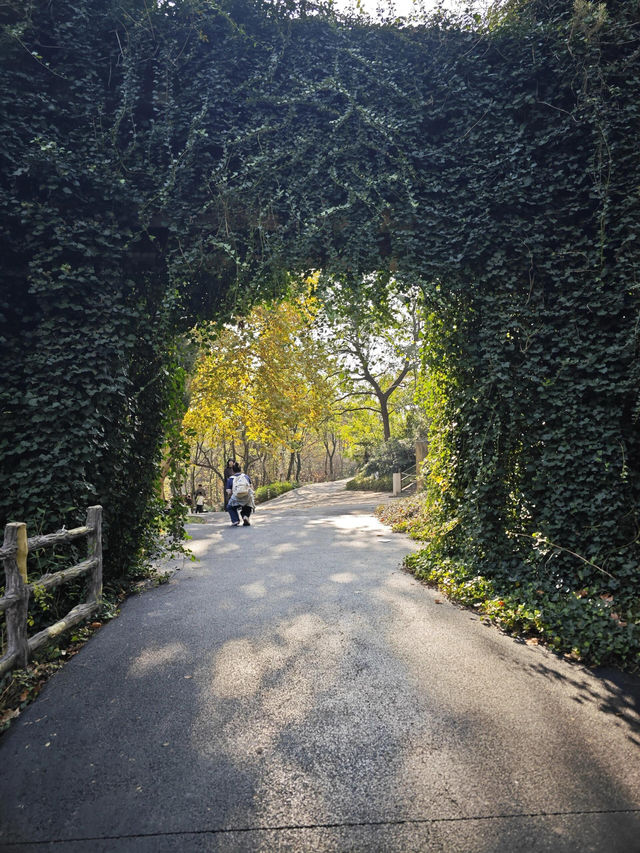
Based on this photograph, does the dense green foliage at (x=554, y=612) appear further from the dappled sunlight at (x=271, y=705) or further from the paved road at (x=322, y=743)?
the dappled sunlight at (x=271, y=705)

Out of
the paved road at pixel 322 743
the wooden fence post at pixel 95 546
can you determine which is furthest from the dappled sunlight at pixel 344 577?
the wooden fence post at pixel 95 546

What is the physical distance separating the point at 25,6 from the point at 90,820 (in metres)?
8.05

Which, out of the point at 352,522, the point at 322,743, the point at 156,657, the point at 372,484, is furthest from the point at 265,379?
the point at 322,743

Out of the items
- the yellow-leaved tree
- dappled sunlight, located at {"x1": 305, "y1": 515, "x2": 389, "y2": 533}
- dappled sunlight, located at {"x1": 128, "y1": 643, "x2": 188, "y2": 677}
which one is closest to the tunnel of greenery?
dappled sunlight, located at {"x1": 128, "y1": 643, "x2": 188, "y2": 677}

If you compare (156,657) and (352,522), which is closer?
(156,657)

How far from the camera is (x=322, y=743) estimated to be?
3.24m

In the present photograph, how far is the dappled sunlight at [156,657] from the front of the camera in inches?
171

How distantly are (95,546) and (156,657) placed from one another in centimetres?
168

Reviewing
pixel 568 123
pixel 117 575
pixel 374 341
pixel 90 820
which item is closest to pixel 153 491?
pixel 117 575

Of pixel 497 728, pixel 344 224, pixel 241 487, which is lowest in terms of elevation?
pixel 497 728

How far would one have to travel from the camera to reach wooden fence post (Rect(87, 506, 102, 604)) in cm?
563

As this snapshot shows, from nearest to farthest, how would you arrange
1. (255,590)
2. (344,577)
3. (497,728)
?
(497,728)
(255,590)
(344,577)

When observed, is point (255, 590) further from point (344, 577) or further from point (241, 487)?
point (241, 487)

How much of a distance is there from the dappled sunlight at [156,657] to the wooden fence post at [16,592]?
88 centimetres
